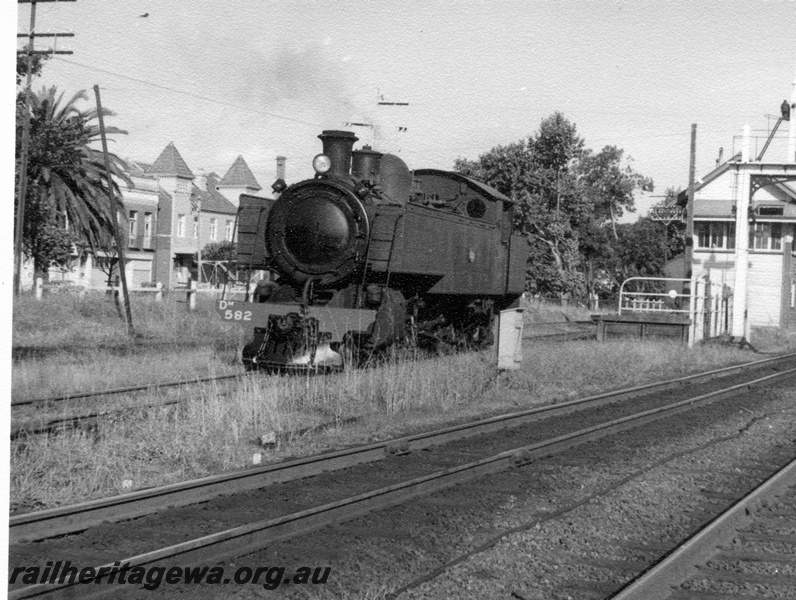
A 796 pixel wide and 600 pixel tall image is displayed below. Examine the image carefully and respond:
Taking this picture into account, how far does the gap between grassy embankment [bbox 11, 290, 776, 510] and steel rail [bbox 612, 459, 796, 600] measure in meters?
3.56

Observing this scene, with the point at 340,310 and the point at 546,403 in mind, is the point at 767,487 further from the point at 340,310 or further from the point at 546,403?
the point at 340,310

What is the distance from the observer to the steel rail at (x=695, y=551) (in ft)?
14.4

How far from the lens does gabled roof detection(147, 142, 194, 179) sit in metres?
47.5

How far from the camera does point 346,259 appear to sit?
12.2 metres

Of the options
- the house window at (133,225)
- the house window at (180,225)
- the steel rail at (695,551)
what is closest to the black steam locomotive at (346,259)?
the steel rail at (695,551)

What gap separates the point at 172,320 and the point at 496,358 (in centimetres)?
1016

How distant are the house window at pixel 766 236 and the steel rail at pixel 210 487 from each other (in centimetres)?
3175

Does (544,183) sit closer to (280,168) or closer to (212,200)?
Answer: (280,168)

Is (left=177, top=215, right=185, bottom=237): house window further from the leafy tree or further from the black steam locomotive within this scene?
the black steam locomotive

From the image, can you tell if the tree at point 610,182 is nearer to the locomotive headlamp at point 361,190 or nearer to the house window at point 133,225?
the house window at point 133,225

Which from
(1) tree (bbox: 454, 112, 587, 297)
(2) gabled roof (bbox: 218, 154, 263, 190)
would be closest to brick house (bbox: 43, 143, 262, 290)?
(2) gabled roof (bbox: 218, 154, 263, 190)

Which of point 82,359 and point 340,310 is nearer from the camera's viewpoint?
point 340,310

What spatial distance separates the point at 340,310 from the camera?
11734 mm

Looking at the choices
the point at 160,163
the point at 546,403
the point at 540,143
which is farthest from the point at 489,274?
the point at 160,163
